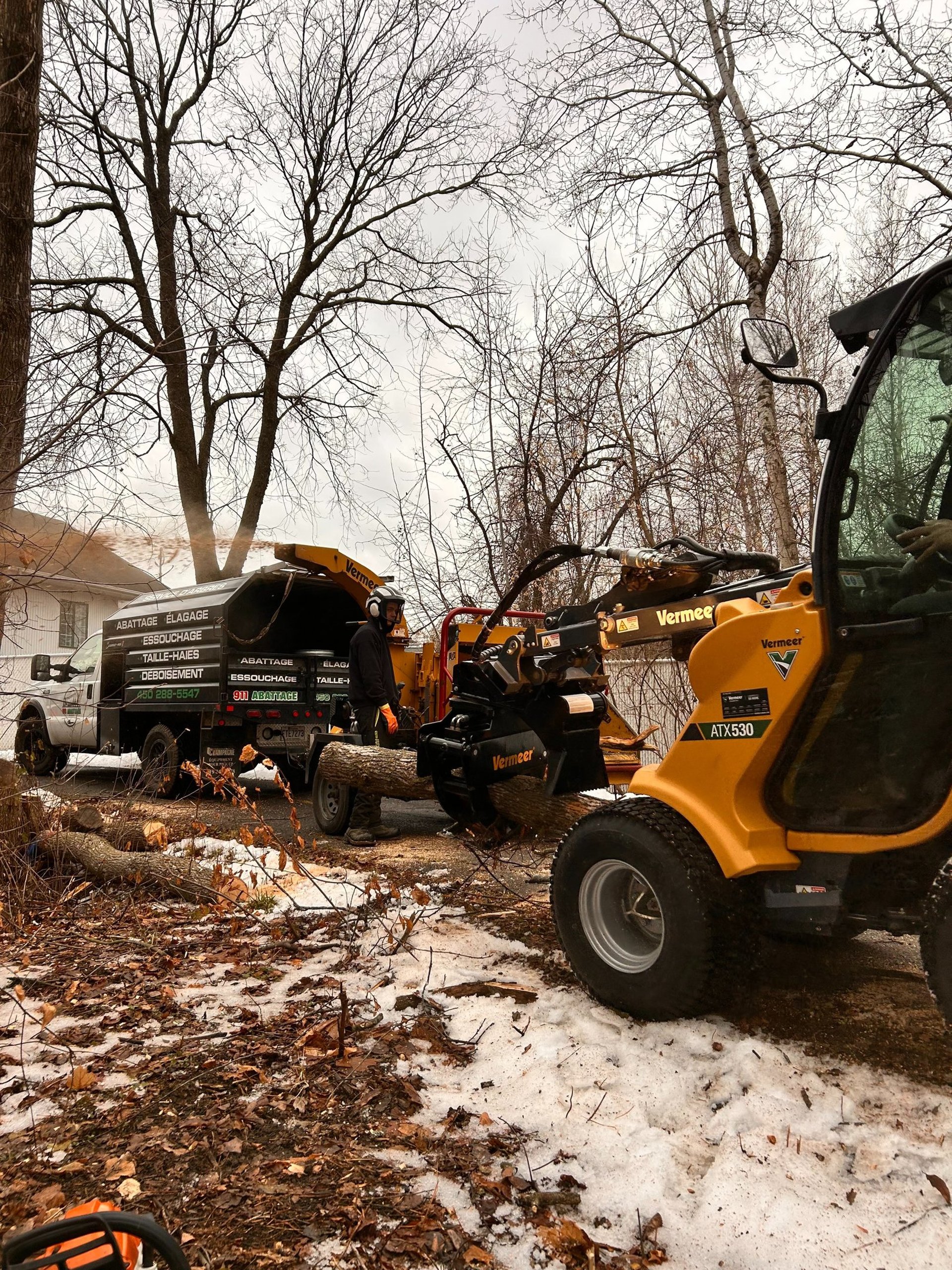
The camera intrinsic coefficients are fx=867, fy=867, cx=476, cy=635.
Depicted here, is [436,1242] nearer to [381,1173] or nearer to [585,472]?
[381,1173]

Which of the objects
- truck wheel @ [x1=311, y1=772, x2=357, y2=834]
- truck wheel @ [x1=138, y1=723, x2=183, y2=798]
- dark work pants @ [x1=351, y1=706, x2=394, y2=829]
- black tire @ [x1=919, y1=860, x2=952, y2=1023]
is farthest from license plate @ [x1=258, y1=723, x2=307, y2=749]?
black tire @ [x1=919, y1=860, x2=952, y2=1023]

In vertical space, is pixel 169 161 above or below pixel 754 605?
above

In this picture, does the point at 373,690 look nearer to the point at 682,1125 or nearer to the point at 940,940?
the point at 682,1125

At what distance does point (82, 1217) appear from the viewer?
1290mm

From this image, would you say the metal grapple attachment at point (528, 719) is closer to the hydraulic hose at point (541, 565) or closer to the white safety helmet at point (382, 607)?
the hydraulic hose at point (541, 565)

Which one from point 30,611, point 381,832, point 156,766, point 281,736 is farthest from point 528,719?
point 281,736

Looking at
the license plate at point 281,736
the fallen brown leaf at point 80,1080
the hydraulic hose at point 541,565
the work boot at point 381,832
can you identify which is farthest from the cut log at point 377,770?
the fallen brown leaf at point 80,1080

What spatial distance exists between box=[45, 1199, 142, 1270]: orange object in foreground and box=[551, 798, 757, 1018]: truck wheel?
1.89m

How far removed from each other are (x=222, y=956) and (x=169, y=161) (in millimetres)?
16235

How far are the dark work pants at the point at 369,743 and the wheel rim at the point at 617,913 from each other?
412 centimetres

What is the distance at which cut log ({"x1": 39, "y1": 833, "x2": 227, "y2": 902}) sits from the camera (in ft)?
17.3

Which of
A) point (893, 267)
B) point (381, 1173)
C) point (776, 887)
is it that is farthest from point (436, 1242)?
point (893, 267)

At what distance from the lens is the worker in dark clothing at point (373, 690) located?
303 inches

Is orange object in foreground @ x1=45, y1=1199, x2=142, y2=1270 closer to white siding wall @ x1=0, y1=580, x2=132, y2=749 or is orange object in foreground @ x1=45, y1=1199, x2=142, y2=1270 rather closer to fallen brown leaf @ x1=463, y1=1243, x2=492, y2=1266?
fallen brown leaf @ x1=463, y1=1243, x2=492, y2=1266
